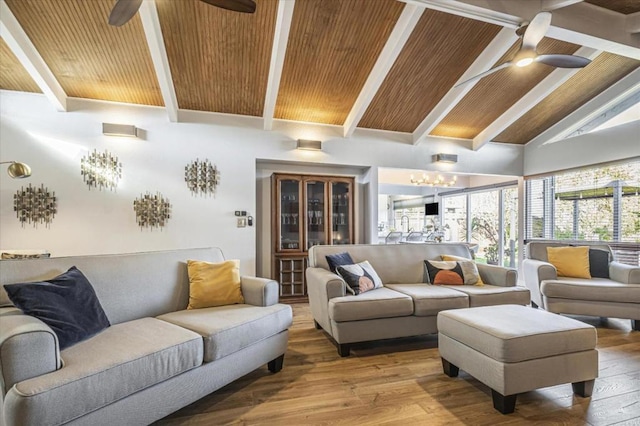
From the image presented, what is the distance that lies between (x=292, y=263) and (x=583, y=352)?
3446 millimetres

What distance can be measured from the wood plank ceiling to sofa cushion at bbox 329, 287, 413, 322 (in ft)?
8.54

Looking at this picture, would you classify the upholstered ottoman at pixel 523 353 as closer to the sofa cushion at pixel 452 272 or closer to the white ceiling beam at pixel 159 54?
the sofa cushion at pixel 452 272

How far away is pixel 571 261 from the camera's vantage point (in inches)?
154

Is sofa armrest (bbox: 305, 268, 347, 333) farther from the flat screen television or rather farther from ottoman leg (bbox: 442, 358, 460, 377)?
the flat screen television

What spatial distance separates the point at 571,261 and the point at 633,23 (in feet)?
8.74

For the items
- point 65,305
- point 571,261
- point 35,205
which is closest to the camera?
point 65,305

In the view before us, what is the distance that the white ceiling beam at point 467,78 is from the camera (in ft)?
11.7

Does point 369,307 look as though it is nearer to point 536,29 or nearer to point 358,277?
point 358,277

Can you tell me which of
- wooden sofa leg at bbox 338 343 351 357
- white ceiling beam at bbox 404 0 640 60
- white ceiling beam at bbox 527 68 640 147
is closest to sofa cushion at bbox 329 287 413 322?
wooden sofa leg at bbox 338 343 351 357

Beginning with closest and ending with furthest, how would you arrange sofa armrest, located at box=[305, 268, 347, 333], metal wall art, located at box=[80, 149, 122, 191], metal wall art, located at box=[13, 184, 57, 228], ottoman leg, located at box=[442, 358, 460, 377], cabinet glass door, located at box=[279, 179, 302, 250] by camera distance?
1. ottoman leg, located at box=[442, 358, 460, 377]
2. sofa armrest, located at box=[305, 268, 347, 333]
3. metal wall art, located at box=[13, 184, 57, 228]
4. metal wall art, located at box=[80, 149, 122, 191]
5. cabinet glass door, located at box=[279, 179, 302, 250]

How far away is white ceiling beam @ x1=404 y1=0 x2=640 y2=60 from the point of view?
2963 mm

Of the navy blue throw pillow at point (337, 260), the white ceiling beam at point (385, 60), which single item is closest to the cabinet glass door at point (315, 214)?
the white ceiling beam at point (385, 60)

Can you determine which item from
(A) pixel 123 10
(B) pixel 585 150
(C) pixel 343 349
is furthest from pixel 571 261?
(A) pixel 123 10

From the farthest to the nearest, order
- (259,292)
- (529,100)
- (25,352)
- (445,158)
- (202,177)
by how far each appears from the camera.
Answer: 1. (445,158)
2. (529,100)
3. (202,177)
4. (259,292)
5. (25,352)
